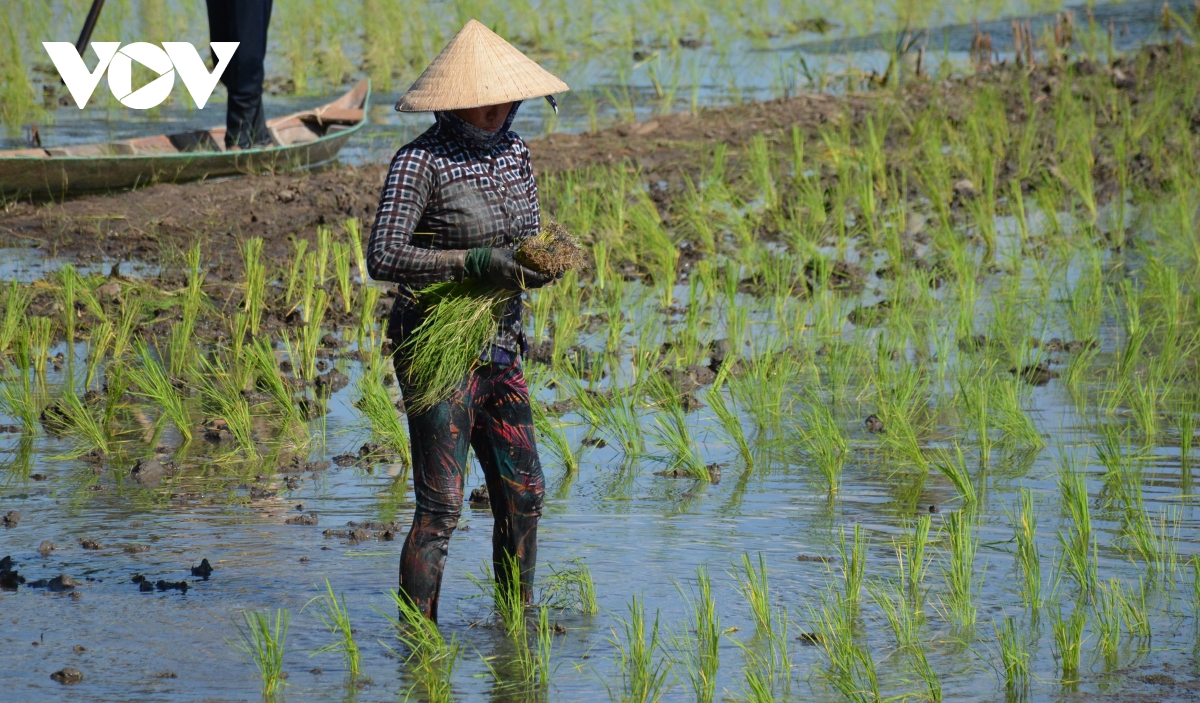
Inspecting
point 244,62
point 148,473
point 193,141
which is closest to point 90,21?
point 244,62

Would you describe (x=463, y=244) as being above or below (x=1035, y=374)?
above

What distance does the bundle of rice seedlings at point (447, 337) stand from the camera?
127 inches

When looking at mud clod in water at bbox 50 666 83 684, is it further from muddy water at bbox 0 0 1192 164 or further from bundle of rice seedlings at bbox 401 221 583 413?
muddy water at bbox 0 0 1192 164

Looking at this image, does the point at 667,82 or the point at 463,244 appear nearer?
the point at 463,244

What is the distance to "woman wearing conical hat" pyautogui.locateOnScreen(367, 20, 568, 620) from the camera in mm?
3207

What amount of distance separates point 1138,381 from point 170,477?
338 cm

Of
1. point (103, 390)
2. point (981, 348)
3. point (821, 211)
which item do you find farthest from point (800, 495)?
point (821, 211)

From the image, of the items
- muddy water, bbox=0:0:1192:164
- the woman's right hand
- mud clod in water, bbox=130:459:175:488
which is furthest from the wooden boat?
the woman's right hand

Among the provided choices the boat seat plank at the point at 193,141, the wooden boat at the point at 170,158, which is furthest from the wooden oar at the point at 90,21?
the boat seat plank at the point at 193,141

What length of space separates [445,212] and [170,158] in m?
6.28

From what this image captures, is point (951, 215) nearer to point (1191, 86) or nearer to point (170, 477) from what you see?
point (1191, 86)

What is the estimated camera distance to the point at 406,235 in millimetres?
3217

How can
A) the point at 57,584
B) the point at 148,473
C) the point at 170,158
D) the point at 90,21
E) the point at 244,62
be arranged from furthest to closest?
the point at 244,62 → the point at 90,21 → the point at 170,158 → the point at 148,473 → the point at 57,584

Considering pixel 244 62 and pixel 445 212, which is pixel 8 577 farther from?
pixel 244 62
